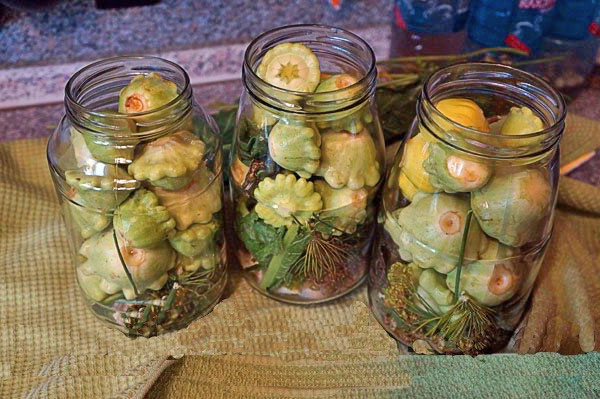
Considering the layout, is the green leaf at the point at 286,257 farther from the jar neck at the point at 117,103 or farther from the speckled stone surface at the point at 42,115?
the speckled stone surface at the point at 42,115

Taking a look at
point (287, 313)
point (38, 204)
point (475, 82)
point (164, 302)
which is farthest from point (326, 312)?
point (38, 204)

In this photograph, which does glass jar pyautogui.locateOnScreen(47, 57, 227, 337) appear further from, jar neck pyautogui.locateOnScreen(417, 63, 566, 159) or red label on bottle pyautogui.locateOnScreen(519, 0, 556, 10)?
red label on bottle pyautogui.locateOnScreen(519, 0, 556, 10)

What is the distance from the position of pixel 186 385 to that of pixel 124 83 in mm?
313

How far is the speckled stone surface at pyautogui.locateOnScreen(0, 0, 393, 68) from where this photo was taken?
913 mm

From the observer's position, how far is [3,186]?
81 cm

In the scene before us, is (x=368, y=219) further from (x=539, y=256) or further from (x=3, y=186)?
(x=3, y=186)

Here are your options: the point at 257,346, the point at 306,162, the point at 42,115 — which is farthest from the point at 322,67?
the point at 42,115

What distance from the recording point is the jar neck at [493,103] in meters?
0.54

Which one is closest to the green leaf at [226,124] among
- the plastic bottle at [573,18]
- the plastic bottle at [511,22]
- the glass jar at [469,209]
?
the glass jar at [469,209]

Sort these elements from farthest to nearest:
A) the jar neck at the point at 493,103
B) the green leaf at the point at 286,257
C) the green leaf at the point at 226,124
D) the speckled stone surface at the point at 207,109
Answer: the speckled stone surface at the point at 207,109 < the green leaf at the point at 226,124 < the green leaf at the point at 286,257 < the jar neck at the point at 493,103

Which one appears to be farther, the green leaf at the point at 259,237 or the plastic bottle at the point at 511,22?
the plastic bottle at the point at 511,22

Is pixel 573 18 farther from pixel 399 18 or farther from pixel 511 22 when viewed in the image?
pixel 399 18

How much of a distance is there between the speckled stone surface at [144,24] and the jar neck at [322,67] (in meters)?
0.31

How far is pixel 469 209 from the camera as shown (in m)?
0.58
